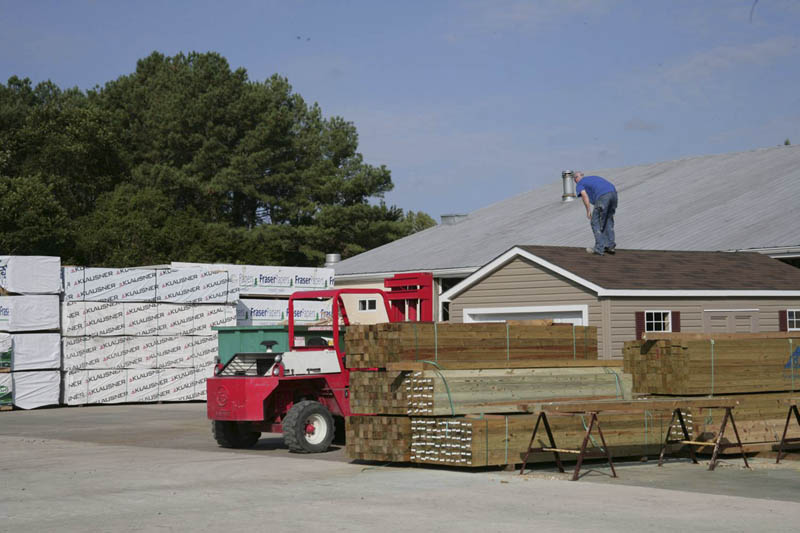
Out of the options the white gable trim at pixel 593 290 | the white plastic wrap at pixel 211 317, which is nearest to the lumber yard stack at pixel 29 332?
the white plastic wrap at pixel 211 317

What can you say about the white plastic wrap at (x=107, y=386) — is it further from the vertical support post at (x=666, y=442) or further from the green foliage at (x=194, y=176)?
the green foliage at (x=194, y=176)

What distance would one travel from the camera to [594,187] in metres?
21.5

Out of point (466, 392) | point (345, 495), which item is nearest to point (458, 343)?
point (466, 392)

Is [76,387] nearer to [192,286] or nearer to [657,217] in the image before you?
[192,286]

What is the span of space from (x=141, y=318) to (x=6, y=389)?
154 inches

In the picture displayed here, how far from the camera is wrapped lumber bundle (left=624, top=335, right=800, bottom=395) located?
1630 centimetres

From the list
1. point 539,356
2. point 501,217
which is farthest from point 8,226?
point 539,356

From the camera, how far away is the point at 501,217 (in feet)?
128

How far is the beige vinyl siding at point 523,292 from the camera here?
20797 millimetres

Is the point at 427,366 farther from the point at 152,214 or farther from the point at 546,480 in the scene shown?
the point at 152,214

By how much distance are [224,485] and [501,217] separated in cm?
2655

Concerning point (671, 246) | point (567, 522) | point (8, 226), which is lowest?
point (567, 522)

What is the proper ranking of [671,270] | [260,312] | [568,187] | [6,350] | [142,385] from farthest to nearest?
A: [568,187] < [260,312] < [142,385] < [6,350] < [671,270]

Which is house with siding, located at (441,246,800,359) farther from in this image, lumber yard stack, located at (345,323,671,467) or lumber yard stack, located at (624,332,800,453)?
lumber yard stack, located at (345,323,671,467)
